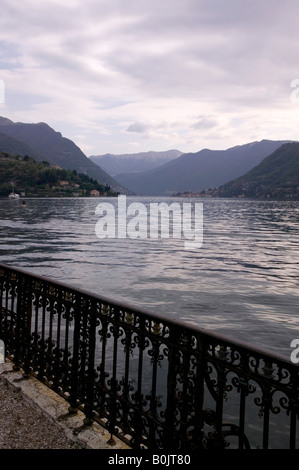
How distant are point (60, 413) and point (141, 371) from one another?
1.30m

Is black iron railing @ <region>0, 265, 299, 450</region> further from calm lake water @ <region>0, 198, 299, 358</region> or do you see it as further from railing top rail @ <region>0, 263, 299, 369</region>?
calm lake water @ <region>0, 198, 299, 358</region>

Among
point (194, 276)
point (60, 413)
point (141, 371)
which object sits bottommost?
point (194, 276)

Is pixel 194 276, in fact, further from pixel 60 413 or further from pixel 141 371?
pixel 141 371

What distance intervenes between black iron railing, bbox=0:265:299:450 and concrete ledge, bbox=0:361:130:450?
9cm

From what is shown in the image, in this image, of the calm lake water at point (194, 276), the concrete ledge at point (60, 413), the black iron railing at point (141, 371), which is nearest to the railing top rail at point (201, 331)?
the black iron railing at point (141, 371)

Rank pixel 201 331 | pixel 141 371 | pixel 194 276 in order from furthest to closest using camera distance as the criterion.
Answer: pixel 194 276 < pixel 141 371 < pixel 201 331

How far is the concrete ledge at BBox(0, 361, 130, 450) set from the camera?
4152 mm

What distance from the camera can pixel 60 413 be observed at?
15.3ft

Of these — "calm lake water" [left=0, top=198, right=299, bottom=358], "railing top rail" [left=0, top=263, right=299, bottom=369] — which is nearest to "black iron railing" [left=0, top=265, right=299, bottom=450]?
"railing top rail" [left=0, top=263, right=299, bottom=369]

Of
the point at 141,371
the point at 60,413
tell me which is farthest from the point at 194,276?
the point at 141,371

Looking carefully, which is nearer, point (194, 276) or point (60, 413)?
point (60, 413)

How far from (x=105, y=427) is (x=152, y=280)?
614 inches

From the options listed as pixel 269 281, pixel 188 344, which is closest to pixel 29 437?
pixel 188 344

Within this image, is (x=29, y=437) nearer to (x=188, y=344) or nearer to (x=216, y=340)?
(x=188, y=344)
